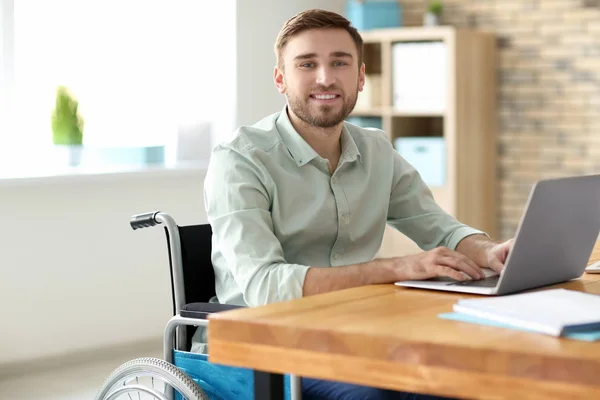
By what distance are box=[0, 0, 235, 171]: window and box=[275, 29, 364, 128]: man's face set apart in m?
2.45

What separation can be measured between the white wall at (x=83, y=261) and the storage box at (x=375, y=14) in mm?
1306

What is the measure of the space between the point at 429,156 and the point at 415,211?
2.78 m

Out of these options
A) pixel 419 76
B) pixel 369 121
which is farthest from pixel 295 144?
pixel 369 121

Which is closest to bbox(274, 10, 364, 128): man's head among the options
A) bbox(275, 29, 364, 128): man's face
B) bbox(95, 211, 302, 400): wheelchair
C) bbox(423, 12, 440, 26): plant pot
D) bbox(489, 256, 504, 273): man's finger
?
bbox(275, 29, 364, 128): man's face

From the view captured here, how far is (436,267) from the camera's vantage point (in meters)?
1.87

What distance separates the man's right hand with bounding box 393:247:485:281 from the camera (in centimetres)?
186

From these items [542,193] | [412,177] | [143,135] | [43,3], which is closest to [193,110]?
[143,135]

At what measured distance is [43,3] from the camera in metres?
4.62

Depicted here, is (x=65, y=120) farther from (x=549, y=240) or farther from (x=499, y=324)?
(x=499, y=324)

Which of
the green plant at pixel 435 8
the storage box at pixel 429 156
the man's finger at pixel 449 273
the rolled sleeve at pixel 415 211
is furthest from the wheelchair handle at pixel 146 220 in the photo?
the green plant at pixel 435 8

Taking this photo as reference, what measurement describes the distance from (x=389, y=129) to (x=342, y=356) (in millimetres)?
4102

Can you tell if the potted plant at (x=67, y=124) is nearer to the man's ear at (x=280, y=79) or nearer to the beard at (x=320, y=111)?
the man's ear at (x=280, y=79)

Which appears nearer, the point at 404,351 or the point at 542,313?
the point at 404,351

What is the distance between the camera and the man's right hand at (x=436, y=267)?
1864 millimetres
